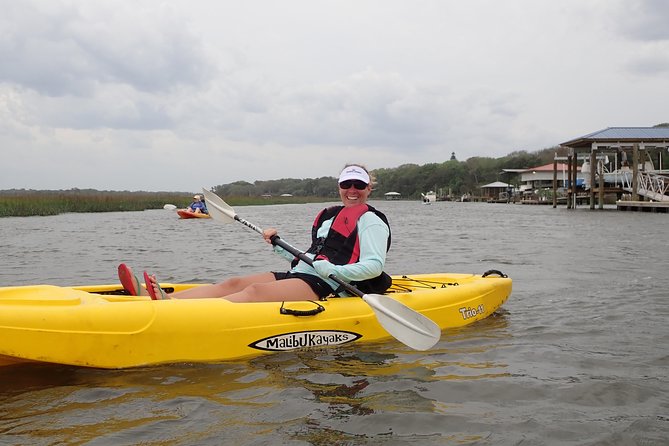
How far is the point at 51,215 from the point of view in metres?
24.0

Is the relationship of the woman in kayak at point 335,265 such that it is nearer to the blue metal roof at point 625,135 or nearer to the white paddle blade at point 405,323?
the white paddle blade at point 405,323

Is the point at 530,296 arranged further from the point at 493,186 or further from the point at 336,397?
the point at 493,186

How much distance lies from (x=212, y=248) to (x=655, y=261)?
27.2 feet

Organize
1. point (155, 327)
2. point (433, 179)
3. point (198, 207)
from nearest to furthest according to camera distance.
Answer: point (155, 327)
point (198, 207)
point (433, 179)

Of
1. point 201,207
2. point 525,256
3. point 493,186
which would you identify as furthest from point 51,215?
point 493,186

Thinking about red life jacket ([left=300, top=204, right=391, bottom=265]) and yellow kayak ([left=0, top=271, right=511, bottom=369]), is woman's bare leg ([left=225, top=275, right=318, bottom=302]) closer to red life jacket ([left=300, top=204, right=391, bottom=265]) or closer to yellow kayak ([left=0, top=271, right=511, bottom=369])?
yellow kayak ([left=0, top=271, right=511, bottom=369])

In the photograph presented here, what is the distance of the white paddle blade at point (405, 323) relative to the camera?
12.7ft

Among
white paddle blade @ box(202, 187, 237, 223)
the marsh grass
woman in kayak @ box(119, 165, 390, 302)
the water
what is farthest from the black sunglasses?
the marsh grass

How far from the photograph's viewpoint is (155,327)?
353 centimetres

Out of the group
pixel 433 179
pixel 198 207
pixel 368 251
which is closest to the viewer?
pixel 368 251

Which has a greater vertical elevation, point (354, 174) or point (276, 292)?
point (354, 174)

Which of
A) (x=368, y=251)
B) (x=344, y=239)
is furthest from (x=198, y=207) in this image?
(x=368, y=251)

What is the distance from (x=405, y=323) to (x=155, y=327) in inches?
63.3

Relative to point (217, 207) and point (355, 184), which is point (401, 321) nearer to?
point (355, 184)
